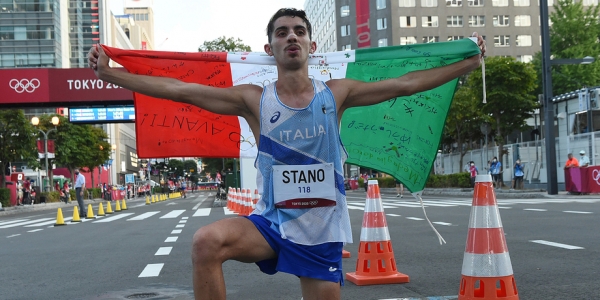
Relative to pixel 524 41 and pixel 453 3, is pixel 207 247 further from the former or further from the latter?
pixel 524 41

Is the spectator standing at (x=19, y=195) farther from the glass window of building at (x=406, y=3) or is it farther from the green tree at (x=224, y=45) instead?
the glass window of building at (x=406, y=3)

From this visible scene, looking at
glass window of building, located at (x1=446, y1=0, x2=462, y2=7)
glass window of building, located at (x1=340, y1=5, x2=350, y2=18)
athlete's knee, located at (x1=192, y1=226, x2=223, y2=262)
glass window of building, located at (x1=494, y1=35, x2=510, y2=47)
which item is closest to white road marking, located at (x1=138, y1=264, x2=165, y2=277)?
athlete's knee, located at (x1=192, y1=226, x2=223, y2=262)

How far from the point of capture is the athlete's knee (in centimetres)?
308

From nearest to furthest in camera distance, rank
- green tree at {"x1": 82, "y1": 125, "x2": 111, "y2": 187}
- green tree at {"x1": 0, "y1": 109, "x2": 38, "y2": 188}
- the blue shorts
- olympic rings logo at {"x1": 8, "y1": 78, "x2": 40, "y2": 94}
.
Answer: the blue shorts, olympic rings logo at {"x1": 8, "y1": 78, "x2": 40, "y2": 94}, green tree at {"x1": 0, "y1": 109, "x2": 38, "y2": 188}, green tree at {"x1": 82, "y1": 125, "x2": 111, "y2": 187}

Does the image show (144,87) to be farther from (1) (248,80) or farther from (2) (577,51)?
(2) (577,51)

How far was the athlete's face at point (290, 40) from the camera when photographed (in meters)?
3.57

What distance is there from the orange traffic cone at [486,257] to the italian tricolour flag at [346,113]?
62 centimetres

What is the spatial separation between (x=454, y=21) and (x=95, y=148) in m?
44.1

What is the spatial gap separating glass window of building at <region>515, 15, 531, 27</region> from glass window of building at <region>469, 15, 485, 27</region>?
406cm

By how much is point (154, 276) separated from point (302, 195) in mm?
4459

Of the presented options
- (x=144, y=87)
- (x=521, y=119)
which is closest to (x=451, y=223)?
(x=144, y=87)

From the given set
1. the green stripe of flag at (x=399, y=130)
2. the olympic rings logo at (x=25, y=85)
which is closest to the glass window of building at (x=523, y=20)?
the olympic rings logo at (x=25, y=85)

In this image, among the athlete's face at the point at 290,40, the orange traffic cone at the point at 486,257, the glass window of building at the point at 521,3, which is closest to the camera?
the athlete's face at the point at 290,40

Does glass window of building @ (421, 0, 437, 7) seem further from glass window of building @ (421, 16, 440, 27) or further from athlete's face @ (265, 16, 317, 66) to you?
athlete's face @ (265, 16, 317, 66)
